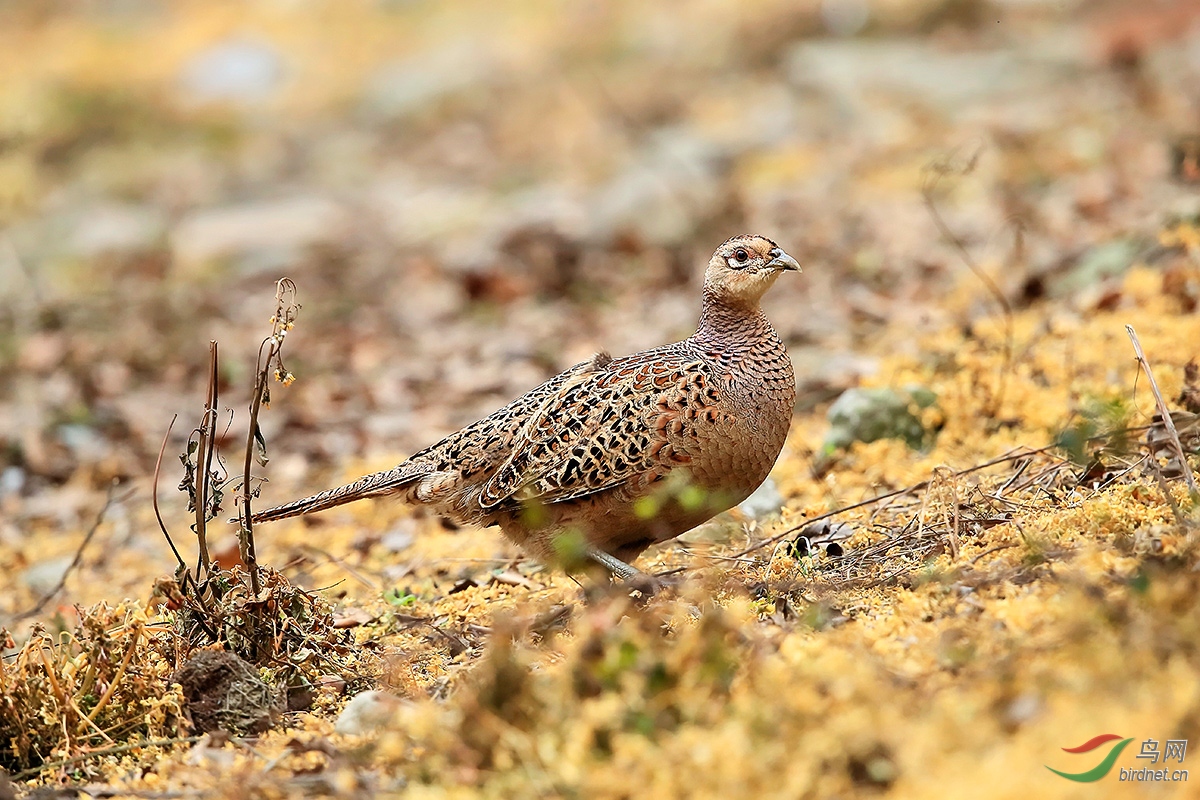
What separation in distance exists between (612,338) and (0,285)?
6993mm

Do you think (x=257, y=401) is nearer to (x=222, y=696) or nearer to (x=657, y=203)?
(x=222, y=696)

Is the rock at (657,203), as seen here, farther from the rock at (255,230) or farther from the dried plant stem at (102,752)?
the dried plant stem at (102,752)

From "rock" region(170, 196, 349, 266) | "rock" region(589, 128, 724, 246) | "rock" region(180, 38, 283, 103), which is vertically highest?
"rock" region(180, 38, 283, 103)

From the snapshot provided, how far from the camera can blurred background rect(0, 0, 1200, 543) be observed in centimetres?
891

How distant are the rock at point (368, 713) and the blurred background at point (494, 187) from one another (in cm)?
380

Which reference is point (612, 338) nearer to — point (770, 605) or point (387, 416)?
point (387, 416)

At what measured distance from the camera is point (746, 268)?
5.16 meters

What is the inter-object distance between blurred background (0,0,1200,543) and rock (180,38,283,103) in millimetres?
55

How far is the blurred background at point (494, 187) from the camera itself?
8906mm

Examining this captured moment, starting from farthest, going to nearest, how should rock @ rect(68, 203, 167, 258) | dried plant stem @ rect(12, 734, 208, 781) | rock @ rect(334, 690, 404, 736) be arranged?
1. rock @ rect(68, 203, 167, 258)
2. dried plant stem @ rect(12, 734, 208, 781)
3. rock @ rect(334, 690, 404, 736)

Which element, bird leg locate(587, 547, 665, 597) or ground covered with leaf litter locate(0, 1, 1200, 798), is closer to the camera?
ground covered with leaf litter locate(0, 1, 1200, 798)

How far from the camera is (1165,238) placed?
6395mm

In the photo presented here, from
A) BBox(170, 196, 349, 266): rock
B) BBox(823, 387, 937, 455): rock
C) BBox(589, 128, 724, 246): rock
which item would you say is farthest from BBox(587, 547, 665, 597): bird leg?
BBox(170, 196, 349, 266): rock

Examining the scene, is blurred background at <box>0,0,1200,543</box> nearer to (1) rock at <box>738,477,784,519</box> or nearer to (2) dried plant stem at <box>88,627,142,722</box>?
(1) rock at <box>738,477,784,519</box>
